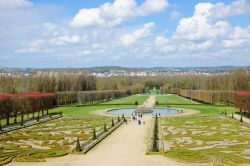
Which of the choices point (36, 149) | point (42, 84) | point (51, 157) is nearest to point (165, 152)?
point (51, 157)

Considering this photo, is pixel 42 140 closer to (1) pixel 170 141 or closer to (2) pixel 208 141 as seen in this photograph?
(1) pixel 170 141

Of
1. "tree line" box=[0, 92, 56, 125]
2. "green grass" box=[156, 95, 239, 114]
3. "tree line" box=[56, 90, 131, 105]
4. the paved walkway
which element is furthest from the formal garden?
"tree line" box=[56, 90, 131, 105]

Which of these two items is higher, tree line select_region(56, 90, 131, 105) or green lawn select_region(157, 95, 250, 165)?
tree line select_region(56, 90, 131, 105)

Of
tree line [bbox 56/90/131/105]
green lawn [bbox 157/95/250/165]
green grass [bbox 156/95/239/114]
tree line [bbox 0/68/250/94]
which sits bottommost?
green lawn [bbox 157/95/250/165]

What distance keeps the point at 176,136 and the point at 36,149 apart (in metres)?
16.3

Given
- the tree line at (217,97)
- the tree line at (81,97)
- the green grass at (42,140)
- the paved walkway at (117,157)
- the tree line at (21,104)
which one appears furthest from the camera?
the tree line at (81,97)

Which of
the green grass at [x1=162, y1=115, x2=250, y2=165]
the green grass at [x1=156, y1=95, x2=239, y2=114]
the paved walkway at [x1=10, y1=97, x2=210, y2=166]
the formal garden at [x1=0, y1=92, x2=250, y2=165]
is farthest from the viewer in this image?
the green grass at [x1=156, y1=95, x2=239, y2=114]

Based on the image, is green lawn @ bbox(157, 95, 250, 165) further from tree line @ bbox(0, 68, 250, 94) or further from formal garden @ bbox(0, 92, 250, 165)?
tree line @ bbox(0, 68, 250, 94)

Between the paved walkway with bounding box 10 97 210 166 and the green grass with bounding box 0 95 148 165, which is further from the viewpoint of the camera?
the green grass with bounding box 0 95 148 165

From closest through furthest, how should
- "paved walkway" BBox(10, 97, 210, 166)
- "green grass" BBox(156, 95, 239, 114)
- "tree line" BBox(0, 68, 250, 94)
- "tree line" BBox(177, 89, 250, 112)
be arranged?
"paved walkway" BBox(10, 97, 210, 166), "tree line" BBox(177, 89, 250, 112), "green grass" BBox(156, 95, 239, 114), "tree line" BBox(0, 68, 250, 94)

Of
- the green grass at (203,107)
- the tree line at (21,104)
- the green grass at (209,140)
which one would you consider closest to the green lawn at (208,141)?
the green grass at (209,140)

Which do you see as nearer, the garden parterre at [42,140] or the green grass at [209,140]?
the green grass at [209,140]

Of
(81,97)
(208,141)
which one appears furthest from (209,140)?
(81,97)

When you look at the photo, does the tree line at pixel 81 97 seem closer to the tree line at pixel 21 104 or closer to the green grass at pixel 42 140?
the tree line at pixel 21 104
